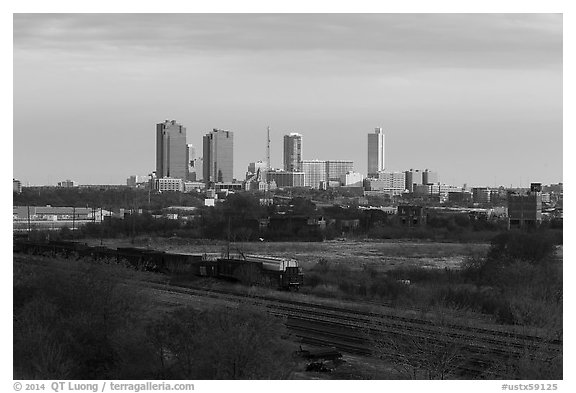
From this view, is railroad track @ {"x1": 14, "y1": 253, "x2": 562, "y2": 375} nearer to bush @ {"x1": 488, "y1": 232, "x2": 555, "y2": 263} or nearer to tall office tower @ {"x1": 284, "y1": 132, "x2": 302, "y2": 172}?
bush @ {"x1": 488, "y1": 232, "x2": 555, "y2": 263}

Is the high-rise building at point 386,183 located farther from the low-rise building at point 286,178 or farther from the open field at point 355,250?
the open field at point 355,250

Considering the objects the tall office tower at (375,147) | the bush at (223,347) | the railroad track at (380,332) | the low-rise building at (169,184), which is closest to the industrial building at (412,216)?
the tall office tower at (375,147)

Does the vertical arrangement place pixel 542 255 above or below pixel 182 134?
below

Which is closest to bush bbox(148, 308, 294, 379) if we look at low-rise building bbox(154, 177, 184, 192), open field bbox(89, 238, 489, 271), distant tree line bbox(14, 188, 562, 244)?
open field bbox(89, 238, 489, 271)

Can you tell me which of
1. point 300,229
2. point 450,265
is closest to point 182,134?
point 300,229

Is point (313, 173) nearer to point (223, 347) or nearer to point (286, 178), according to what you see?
point (286, 178)
